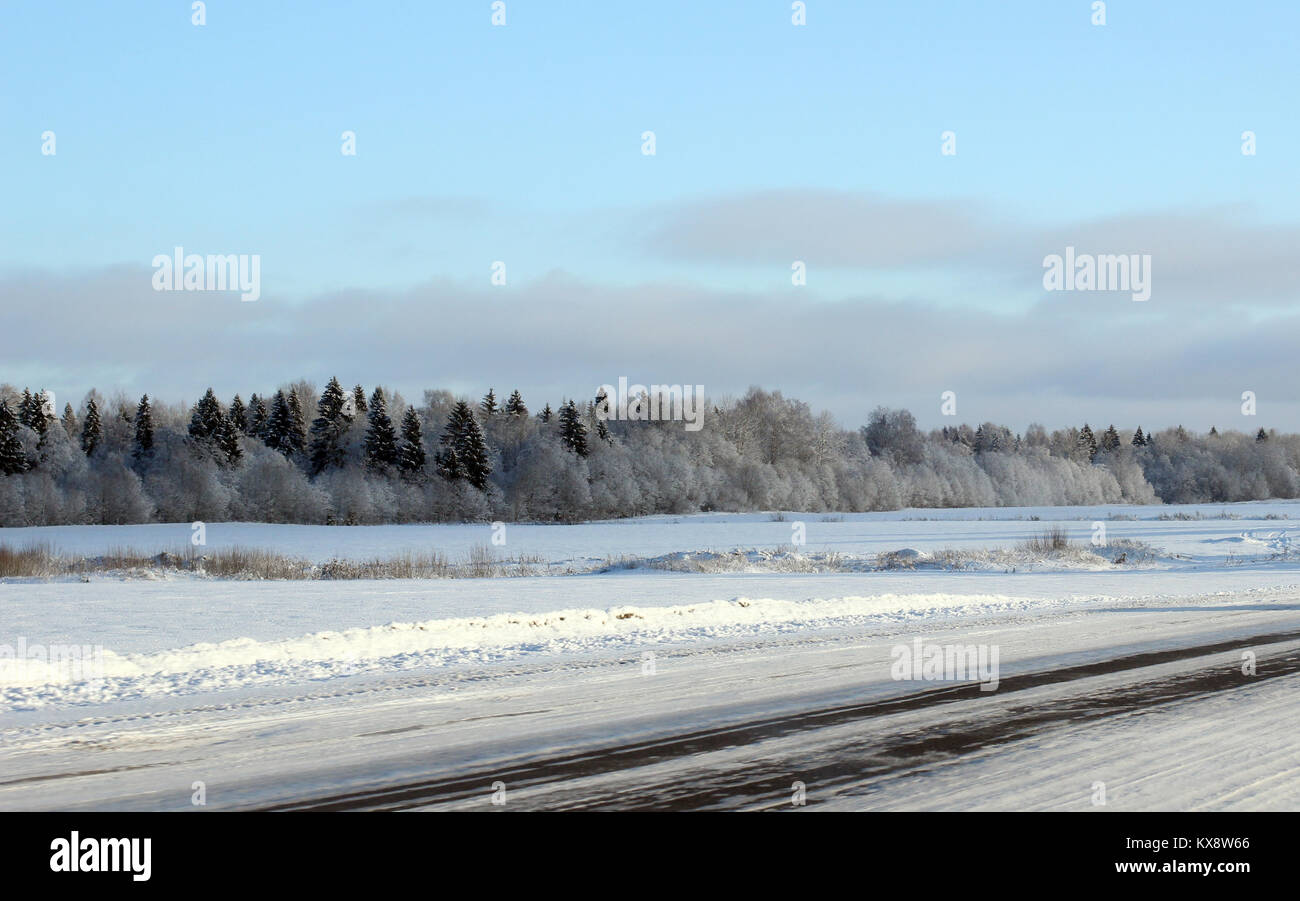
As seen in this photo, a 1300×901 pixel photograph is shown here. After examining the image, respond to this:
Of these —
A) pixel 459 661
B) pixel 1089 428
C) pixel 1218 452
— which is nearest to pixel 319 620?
pixel 459 661

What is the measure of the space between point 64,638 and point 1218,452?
176675mm

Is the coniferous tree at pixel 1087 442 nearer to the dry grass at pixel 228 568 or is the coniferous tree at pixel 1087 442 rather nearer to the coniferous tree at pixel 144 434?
the coniferous tree at pixel 144 434

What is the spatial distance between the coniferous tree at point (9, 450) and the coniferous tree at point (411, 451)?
28670 mm

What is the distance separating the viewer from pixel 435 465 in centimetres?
9594

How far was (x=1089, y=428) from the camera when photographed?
19575 centimetres

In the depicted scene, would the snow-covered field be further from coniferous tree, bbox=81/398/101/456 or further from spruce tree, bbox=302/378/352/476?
coniferous tree, bbox=81/398/101/456

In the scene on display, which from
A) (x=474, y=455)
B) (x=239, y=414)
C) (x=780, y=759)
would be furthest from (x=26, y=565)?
(x=239, y=414)

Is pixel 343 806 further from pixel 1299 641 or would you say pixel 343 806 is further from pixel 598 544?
pixel 598 544

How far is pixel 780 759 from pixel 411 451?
89.1m

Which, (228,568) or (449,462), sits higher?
(449,462)

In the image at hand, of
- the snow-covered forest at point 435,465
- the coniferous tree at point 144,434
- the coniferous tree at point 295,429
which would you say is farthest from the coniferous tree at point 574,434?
the coniferous tree at point 144,434

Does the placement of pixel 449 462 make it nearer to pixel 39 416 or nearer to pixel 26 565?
pixel 39 416

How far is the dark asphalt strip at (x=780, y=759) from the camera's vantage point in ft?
22.9

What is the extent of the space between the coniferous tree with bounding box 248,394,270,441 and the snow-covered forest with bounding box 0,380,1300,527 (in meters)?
0.16
